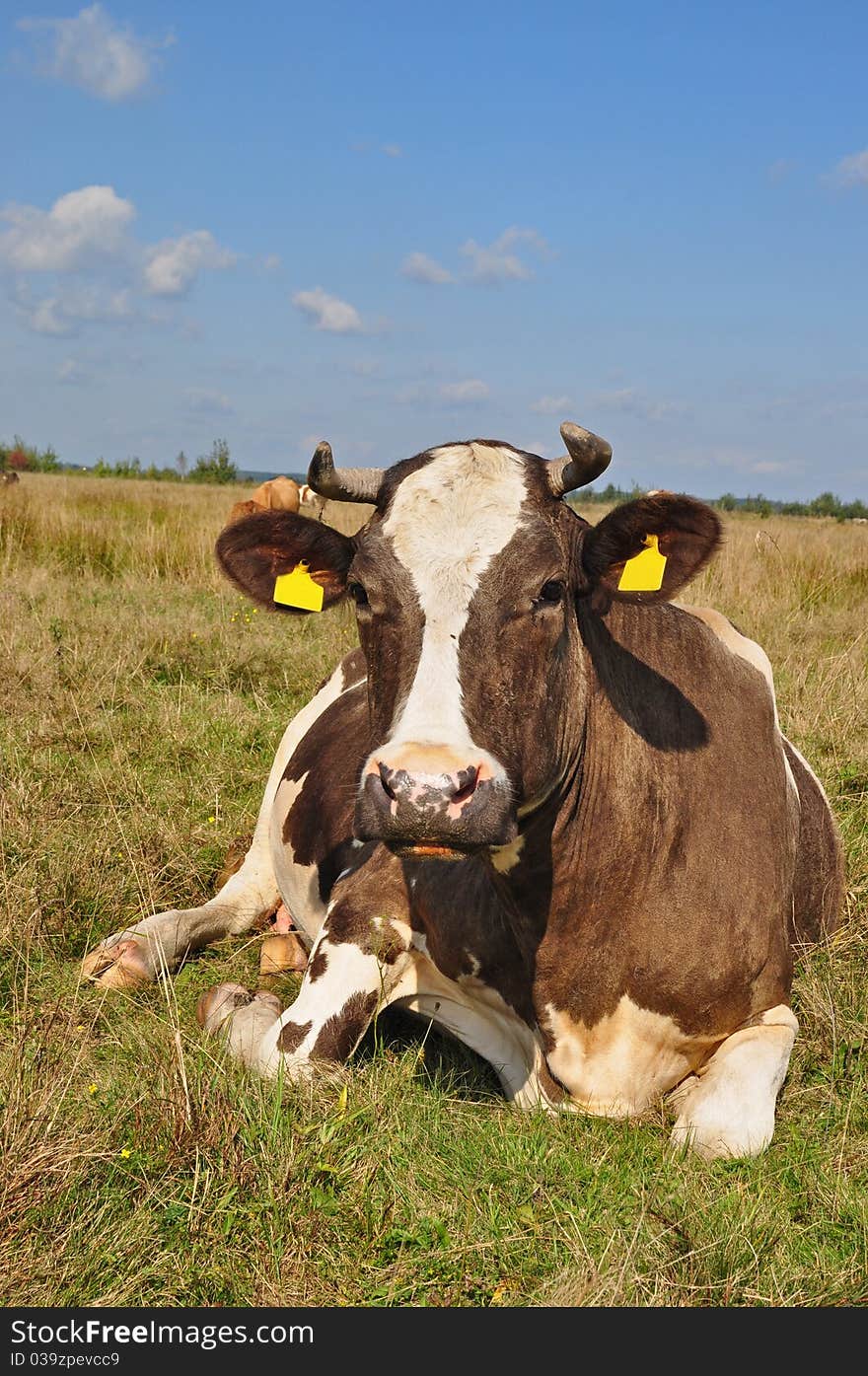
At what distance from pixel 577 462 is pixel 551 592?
40 centimetres

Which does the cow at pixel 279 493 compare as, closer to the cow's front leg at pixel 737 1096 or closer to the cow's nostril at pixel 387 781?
the cow's front leg at pixel 737 1096

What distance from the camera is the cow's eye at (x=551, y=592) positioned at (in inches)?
138

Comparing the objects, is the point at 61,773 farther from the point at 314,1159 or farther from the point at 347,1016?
the point at 314,1159

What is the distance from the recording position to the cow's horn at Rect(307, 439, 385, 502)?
376cm

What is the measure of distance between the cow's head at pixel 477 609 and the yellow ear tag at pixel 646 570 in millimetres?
13

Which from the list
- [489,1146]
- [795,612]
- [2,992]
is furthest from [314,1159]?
[795,612]

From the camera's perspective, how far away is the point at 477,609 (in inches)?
131

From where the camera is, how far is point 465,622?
3305 mm

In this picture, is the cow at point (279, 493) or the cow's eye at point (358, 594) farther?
the cow at point (279, 493)

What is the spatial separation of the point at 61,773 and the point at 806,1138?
170 inches

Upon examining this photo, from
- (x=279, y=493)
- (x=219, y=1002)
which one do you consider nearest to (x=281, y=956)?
(x=219, y=1002)

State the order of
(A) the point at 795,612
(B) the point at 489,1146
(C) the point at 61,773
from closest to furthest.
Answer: (B) the point at 489,1146 < (C) the point at 61,773 < (A) the point at 795,612

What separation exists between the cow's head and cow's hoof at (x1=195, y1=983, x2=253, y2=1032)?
5.40 ft

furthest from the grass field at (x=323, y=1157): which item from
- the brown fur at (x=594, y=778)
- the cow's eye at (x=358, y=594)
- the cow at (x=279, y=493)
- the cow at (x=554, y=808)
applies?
the cow at (x=279, y=493)
